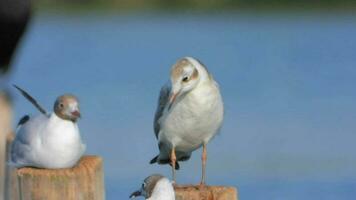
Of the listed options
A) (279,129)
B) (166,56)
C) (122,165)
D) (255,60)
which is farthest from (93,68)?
(122,165)

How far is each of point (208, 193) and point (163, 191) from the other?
170 mm

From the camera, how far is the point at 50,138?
525 centimetres

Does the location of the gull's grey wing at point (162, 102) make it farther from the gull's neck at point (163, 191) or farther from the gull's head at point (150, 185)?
the gull's neck at point (163, 191)

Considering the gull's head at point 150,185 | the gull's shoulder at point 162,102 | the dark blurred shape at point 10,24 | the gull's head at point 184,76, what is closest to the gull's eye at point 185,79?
the gull's head at point 184,76

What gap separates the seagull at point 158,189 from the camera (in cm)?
493

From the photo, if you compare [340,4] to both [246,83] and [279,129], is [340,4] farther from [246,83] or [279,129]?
[279,129]

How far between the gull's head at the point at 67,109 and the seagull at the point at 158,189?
0.43m

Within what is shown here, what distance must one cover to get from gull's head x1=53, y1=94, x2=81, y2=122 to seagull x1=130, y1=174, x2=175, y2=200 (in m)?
0.43

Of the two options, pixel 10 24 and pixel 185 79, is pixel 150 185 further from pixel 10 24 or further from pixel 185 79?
pixel 10 24

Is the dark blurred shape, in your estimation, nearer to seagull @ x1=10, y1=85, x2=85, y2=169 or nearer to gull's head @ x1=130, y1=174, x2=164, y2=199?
seagull @ x1=10, y1=85, x2=85, y2=169

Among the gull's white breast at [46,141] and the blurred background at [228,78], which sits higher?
the blurred background at [228,78]

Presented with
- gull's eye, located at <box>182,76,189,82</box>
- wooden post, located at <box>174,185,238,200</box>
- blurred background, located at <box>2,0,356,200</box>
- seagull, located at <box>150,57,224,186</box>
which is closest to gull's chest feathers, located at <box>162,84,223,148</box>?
seagull, located at <box>150,57,224,186</box>

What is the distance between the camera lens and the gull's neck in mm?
4926

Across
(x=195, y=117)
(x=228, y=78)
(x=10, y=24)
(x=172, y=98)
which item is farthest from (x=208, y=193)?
(x=228, y=78)
